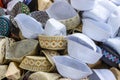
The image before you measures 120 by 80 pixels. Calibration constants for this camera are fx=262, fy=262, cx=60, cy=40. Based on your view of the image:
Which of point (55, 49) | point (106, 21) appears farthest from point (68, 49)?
point (106, 21)

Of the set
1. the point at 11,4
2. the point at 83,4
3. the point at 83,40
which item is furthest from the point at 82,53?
the point at 11,4

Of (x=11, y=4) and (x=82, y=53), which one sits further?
(x=11, y=4)

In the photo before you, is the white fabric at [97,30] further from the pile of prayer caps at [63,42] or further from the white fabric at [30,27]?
the white fabric at [30,27]

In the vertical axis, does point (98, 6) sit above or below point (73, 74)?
above

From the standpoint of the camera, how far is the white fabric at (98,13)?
636 millimetres

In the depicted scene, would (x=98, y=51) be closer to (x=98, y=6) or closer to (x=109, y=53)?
(x=109, y=53)

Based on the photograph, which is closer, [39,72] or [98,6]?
[39,72]

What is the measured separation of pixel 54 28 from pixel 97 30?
0.10 meters

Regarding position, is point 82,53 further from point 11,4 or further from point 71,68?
point 11,4

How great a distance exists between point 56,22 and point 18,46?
106 mm

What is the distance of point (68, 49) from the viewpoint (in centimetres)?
58

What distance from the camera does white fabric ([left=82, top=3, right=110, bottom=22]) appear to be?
0.64m

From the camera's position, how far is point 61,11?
672 millimetres

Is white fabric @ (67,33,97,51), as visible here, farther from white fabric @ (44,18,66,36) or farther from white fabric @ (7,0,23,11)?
white fabric @ (7,0,23,11)
